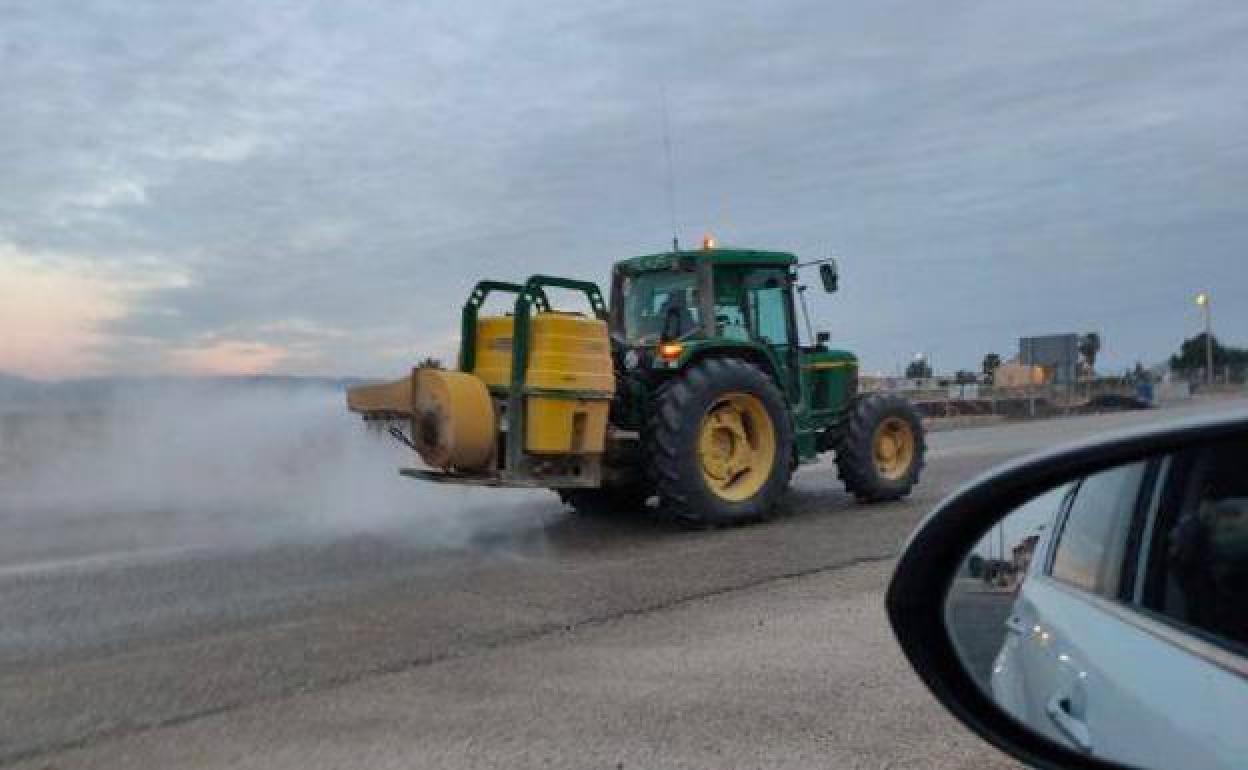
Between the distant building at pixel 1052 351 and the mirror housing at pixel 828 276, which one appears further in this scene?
the distant building at pixel 1052 351

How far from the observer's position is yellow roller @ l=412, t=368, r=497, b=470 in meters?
9.22

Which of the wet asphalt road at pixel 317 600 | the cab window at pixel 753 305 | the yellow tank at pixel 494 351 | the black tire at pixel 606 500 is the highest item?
the cab window at pixel 753 305

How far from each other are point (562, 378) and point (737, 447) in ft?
6.66

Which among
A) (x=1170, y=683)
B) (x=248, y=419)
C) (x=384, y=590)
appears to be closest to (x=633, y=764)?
(x=1170, y=683)

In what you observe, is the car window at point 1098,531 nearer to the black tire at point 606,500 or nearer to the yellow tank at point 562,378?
the yellow tank at point 562,378

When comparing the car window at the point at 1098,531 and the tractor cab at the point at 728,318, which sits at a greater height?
the tractor cab at the point at 728,318

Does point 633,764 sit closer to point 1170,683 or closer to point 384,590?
point 1170,683

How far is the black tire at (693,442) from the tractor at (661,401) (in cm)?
1

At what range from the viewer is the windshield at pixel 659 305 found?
11.1 metres

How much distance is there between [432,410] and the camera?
940 centimetres

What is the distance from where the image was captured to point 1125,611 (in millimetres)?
2105

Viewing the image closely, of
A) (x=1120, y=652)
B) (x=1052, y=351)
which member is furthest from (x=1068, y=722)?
(x=1052, y=351)

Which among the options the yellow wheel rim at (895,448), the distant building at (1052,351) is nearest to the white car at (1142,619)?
the yellow wheel rim at (895,448)

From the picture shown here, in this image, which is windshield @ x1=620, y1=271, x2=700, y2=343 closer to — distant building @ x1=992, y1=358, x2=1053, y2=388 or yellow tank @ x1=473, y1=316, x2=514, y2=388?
yellow tank @ x1=473, y1=316, x2=514, y2=388
